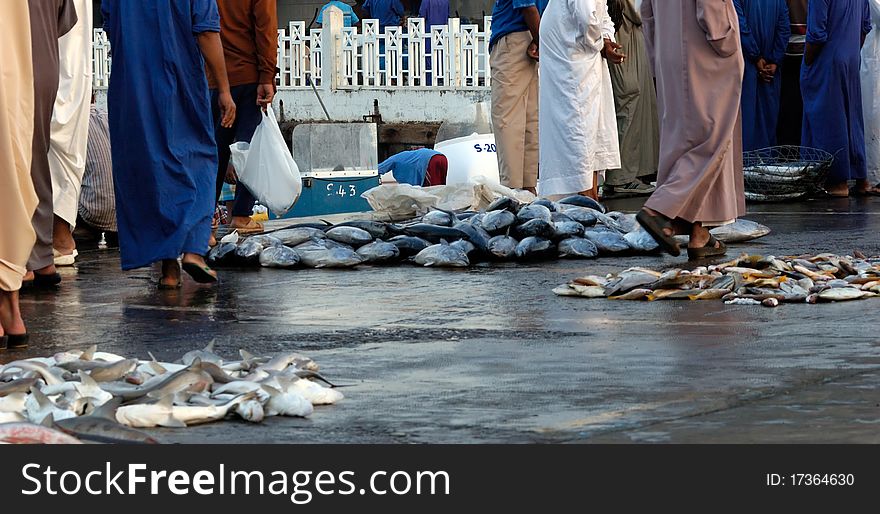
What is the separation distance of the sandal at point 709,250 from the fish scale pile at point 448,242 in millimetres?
394

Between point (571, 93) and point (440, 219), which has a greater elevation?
point (571, 93)

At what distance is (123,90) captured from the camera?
748 cm

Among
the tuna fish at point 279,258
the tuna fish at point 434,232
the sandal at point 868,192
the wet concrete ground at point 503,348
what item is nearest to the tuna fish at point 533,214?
the tuna fish at point 434,232

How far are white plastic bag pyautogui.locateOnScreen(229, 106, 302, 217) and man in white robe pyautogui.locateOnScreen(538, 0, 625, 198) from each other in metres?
2.09

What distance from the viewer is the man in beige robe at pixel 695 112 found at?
27.2ft

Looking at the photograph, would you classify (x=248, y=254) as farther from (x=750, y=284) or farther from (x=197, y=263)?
(x=750, y=284)

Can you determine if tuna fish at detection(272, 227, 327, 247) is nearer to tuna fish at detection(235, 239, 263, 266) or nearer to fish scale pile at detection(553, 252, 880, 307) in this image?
tuna fish at detection(235, 239, 263, 266)

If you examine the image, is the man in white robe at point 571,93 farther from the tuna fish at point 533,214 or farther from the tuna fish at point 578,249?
the tuna fish at point 578,249

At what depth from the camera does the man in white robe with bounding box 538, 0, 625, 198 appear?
1096 cm

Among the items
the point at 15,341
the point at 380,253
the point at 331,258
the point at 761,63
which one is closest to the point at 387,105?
the point at 761,63

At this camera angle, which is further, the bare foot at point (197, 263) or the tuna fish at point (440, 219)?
the tuna fish at point (440, 219)

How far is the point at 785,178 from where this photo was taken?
43.9ft

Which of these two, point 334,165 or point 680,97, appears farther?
point 334,165

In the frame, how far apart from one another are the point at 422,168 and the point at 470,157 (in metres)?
0.97
